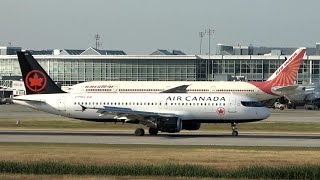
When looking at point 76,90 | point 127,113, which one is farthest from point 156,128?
point 76,90

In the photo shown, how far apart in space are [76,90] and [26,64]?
47313mm

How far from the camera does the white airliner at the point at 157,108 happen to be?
64.6 m

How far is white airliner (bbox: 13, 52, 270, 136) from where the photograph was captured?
64.6 m

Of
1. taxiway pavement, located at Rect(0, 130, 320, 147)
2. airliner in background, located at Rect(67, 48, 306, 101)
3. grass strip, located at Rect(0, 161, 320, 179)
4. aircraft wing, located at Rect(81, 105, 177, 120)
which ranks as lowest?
grass strip, located at Rect(0, 161, 320, 179)

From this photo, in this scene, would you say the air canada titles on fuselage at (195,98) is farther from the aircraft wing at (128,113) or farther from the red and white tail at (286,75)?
the red and white tail at (286,75)

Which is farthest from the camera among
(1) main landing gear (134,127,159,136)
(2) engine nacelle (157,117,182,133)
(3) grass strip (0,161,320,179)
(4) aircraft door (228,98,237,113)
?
(4) aircraft door (228,98,237,113)

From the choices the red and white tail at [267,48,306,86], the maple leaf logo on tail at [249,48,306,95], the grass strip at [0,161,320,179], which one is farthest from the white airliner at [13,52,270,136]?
the red and white tail at [267,48,306,86]

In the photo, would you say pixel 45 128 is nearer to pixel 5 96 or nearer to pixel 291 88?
pixel 291 88

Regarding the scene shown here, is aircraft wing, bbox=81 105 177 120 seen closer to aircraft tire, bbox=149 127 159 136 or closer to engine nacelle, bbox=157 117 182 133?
engine nacelle, bbox=157 117 182 133

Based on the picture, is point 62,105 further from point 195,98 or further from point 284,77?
point 284,77

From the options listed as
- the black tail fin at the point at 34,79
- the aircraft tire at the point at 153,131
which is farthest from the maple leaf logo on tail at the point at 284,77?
the aircraft tire at the point at 153,131

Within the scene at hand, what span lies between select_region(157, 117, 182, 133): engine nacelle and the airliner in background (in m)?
51.1

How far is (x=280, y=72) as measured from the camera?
4646 inches

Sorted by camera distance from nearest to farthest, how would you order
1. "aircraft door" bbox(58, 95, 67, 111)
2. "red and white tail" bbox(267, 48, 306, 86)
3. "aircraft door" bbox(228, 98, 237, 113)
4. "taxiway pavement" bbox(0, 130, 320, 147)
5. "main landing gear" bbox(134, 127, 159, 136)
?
"taxiway pavement" bbox(0, 130, 320, 147) < "main landing gear" bbox(134, 127, 159, 136) < "aircraft door" bbox(228, 98, 237, 113) < "aircraft door" bbox(58, 95, 67, 111) < "red and white tail" bbox(267, 48, 306, 86)
